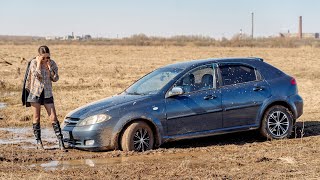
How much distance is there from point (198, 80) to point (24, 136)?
3776 mm

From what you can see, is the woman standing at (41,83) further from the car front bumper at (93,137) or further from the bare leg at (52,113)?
the car front bumper at (93,137)

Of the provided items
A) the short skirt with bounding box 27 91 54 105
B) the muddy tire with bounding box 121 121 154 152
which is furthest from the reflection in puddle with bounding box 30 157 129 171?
the short skirt with bounding box 27 91 54 105

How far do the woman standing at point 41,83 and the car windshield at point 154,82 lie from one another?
1422mm

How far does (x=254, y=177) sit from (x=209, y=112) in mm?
3008

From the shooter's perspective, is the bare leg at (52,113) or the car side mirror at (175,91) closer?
the car side mirror at (175,91)

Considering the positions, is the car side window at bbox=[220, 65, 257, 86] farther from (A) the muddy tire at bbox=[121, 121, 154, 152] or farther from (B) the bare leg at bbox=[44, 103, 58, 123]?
(B) the bare leg at bbox=[44, 103, 58, 123]

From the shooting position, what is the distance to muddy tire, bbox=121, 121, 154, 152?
985 cm

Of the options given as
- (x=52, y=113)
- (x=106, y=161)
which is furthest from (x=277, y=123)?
(x=52, y=113)

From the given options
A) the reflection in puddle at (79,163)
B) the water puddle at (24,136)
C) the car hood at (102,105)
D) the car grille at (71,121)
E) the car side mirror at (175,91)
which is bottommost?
the water puddle at (24,136)

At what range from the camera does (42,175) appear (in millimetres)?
7832

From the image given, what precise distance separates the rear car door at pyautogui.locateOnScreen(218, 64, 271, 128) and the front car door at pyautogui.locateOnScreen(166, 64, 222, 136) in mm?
157

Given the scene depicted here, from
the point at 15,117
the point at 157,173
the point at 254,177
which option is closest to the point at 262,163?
the point at 254,177

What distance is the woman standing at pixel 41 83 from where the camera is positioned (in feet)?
34.3

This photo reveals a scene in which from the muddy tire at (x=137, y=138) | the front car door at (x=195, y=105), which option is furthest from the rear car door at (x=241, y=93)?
the muddy tire at (x=137, y=138)
